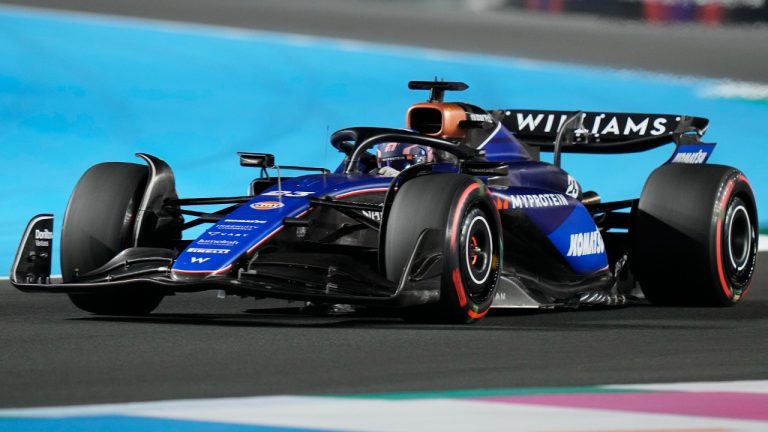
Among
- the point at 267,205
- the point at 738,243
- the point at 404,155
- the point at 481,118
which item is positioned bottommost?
the point at 738,243

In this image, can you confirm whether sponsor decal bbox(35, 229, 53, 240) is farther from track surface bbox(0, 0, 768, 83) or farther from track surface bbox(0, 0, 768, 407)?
track surface bbox(0, 0, 768, 83)

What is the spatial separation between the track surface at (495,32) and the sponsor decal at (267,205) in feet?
44.0

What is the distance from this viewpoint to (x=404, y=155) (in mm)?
10344

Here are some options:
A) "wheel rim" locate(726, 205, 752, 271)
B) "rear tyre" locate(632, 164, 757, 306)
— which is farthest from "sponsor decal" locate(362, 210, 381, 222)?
"wheel rim" locate(726, 205, 752, 271)

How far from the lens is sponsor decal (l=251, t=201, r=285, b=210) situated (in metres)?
8.91

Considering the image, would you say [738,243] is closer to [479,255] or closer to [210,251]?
[479,255]

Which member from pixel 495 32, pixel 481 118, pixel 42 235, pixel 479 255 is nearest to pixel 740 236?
pixel 481 118

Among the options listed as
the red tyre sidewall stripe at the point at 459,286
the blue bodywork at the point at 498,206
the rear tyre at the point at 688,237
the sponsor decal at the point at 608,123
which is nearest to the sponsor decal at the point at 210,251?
the blue bodywork at the point at 498,206

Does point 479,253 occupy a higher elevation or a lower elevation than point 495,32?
lower

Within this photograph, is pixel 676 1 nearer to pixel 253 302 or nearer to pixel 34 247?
pixel 253 302

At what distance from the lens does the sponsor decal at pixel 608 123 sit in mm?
12422

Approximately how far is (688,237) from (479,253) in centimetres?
217

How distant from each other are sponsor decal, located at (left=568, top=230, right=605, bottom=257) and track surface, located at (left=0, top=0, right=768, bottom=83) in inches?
442

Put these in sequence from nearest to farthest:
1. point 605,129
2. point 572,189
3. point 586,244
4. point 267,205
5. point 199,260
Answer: point 199,260 → point 267,205 → point 586,244 → point 572,189 → point 605,129
